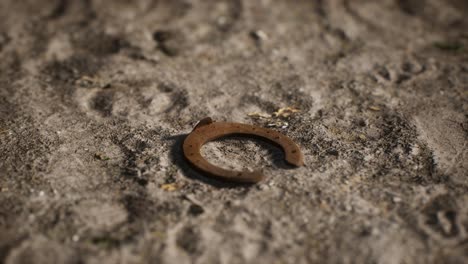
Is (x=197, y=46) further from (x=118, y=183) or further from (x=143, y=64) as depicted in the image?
(x=118, y=183)

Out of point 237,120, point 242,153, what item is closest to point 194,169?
point 242,153

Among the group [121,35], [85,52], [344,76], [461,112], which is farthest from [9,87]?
[461,112]

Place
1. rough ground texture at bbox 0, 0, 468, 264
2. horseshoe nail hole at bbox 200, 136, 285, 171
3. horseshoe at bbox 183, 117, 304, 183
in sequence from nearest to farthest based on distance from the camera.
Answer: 1. rough ground texture at bbox 0, 0, 468, 264
2. horseshoe at bbox 183, 117, 304, 183
3. horseshoe nail hole at bbox 200, 136, 285, 171

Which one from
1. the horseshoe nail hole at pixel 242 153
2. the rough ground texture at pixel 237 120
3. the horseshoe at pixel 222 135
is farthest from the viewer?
the horseshoe nail hole at pixel 242 153

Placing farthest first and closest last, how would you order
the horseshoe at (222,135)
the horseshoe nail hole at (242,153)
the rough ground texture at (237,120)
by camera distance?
the horseshoe nail hole at (242,153)
the horseshoe at (222,135)
the rough ground texture at (237,120)

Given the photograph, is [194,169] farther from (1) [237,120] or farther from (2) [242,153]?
(1) [237,120]
